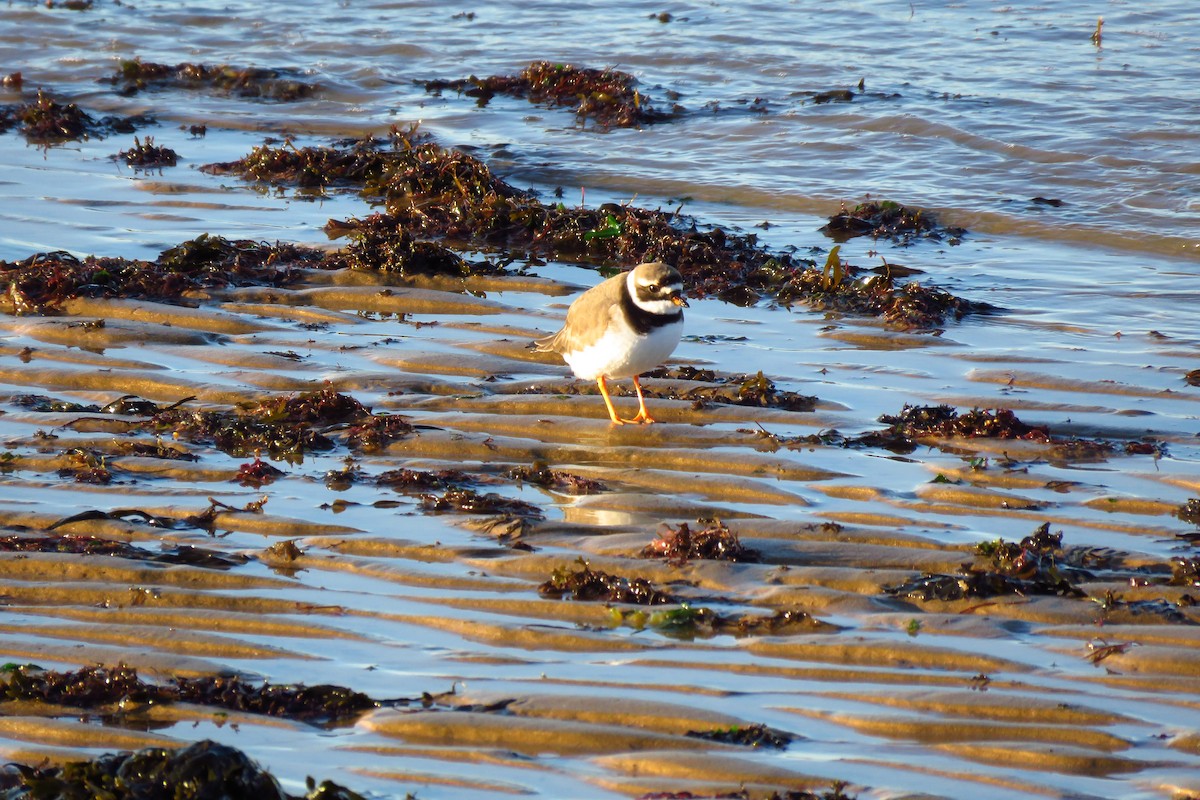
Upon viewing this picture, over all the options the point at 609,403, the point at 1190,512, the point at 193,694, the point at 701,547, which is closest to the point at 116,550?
the point at 193,694

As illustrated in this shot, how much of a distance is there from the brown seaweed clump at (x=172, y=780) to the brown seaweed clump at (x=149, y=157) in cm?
889

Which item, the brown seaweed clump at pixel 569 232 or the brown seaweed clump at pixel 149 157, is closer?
the brown seaweed clump at pixel 569 232

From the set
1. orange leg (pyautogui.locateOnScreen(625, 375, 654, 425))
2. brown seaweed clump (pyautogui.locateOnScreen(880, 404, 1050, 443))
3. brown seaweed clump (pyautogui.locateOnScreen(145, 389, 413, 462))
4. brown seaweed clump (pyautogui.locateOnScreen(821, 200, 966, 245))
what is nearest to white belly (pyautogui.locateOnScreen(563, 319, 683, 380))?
orange leg (pyautogui.locateOnScreen(625, 375, 654, 425))

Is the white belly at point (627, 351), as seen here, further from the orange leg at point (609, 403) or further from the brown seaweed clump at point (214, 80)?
the brown seaweed clump at point (214, 80)

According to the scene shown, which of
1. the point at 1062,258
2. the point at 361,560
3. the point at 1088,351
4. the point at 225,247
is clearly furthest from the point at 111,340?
the point at 1062,258

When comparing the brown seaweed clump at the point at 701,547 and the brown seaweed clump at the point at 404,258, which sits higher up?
the brown seaweed clump at the point at 404,258

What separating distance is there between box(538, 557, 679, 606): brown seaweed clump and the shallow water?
8cm

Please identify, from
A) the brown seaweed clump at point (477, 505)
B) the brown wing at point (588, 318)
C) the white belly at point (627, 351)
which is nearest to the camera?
the brown seaweed clump at point (477, 505)

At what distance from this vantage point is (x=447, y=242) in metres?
9.87

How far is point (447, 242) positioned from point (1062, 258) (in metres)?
4.45

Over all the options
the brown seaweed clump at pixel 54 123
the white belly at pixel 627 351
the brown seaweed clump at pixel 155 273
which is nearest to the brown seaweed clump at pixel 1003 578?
the white belly at pixel 627 351

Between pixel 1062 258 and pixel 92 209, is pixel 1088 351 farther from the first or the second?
pixel 92 209

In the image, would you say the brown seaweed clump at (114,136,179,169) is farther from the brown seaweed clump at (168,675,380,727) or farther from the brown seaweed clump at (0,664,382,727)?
the brown seaweed clump at (168,675,380,727)

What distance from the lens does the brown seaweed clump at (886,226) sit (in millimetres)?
10102
